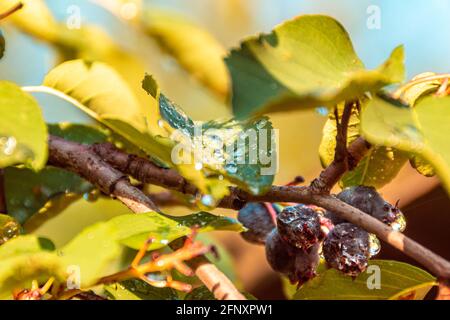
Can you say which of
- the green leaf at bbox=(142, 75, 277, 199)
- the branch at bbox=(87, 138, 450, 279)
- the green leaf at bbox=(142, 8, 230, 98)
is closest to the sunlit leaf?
the green leaf at bbox=(142, 8, 230, 98)

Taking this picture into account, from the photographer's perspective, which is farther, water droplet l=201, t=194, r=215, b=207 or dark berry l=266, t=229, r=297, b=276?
dark berry l=266, t=229, r=297, b=276

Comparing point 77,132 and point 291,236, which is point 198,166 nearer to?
point 291,236

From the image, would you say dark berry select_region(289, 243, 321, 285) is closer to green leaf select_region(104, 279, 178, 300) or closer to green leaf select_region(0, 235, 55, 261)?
green leaf select_region(104, 279, 178, 300)

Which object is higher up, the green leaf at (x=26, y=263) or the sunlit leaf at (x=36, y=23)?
the sunlit leaf at (x=36, y=23)

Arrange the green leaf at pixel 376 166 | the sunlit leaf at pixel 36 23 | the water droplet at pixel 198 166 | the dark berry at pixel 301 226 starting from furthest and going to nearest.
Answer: the sunlit leaf at pixel 36 23
the green leaf at pixel 376 166
the dark berry at pixel 301 226
the water droplet at pixel 198 166

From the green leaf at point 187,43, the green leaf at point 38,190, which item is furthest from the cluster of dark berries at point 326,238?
the green leaf at point 187,43

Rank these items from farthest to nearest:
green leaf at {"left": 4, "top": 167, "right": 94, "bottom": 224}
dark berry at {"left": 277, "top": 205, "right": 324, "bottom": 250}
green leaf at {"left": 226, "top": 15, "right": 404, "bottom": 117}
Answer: green leaf at {"left": 4, "top": 167, "right": 94, "bottom": 224}, dark berry at {"left": 277, "top": 205, "right": 324, "bottom": 250}, green leaf at {"left": 226, "top": 15, "right": 404, "bottom": 117}

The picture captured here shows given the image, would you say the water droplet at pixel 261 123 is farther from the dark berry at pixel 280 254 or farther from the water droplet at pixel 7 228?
the water droplet at pixel 7 228

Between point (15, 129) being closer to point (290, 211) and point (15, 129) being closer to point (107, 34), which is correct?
point (290, 211)
